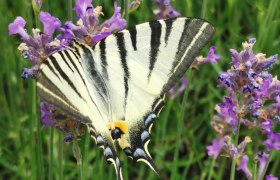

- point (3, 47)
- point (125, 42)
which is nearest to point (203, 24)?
point (125, 42)

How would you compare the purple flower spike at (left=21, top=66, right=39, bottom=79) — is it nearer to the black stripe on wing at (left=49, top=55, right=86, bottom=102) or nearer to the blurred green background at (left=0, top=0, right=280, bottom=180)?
the black stripe on wing at (left=49, top=55, right=86, bottom=102)

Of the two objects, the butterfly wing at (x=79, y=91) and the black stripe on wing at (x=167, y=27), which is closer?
the butterfly wing at (x=79, y=91)

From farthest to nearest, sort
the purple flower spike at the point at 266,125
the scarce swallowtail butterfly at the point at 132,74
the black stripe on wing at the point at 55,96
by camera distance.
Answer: the purple flower spike at the point at 266,125 < the scarce swallowtail butterfly at the point at 132,74 < the black stripe on wing at the point at 55,96

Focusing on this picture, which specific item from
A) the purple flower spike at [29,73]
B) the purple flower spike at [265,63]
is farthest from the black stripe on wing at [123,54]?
the purple flower spike at [265,63]

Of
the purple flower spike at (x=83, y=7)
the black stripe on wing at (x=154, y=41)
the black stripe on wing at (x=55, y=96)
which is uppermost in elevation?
the purple flower spike at (x=83, y=7)

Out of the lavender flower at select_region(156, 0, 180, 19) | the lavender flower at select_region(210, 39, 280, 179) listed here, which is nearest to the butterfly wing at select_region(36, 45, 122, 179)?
the lavender flower at select_region(210, 39, 280, 179)

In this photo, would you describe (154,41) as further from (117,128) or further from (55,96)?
(55,96)

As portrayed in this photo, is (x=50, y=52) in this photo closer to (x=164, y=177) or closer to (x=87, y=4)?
(x=87, y=4)

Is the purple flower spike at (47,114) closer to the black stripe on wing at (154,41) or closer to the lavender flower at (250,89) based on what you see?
the black stripe on wing at (154,41)
